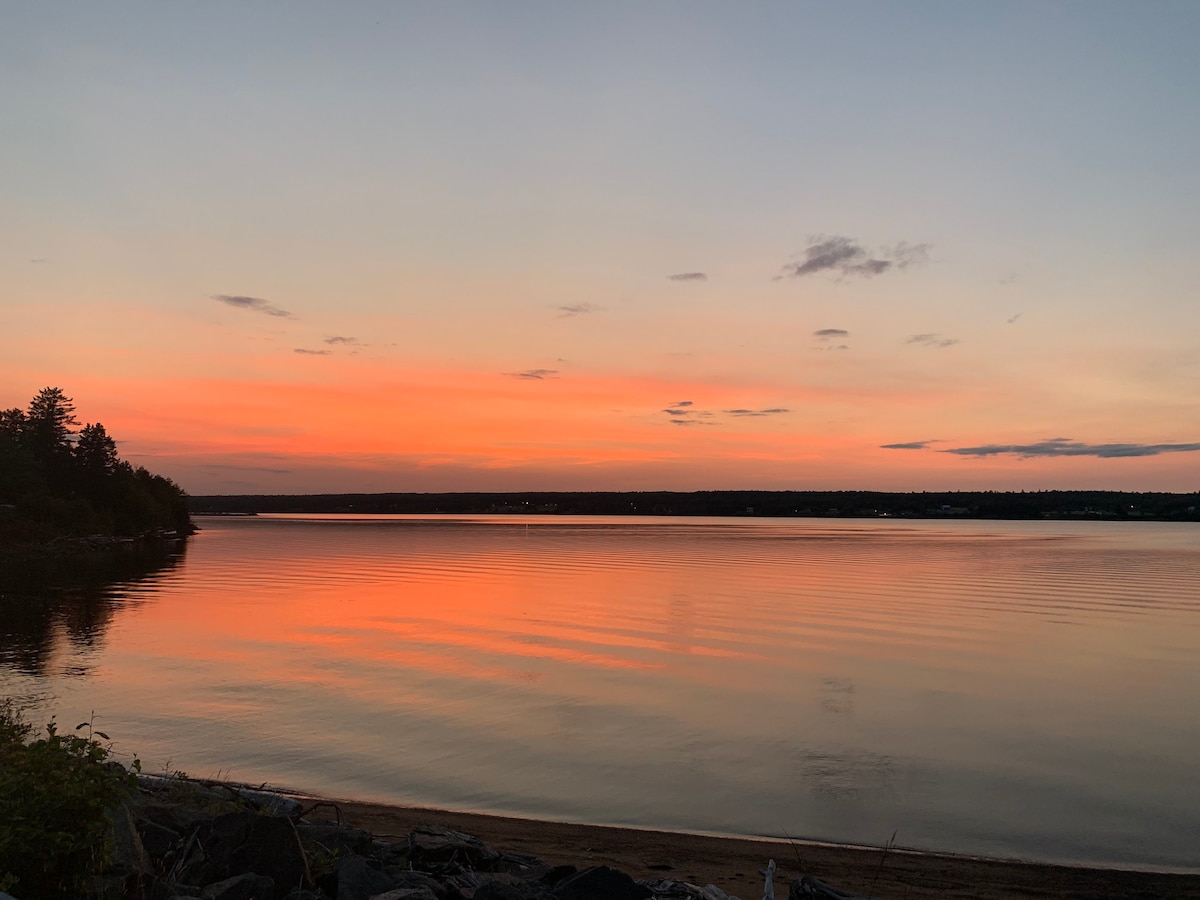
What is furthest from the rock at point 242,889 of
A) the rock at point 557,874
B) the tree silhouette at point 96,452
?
the tree silhouette at point 96,452

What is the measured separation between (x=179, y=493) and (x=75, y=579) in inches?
4056

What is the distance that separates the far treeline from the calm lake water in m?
51.2

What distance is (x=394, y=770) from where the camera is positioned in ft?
53.1

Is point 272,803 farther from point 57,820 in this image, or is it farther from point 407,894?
point 57,820

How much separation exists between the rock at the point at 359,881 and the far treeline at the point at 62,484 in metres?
91.2

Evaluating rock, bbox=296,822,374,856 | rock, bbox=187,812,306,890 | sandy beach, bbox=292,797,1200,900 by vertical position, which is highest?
rock, bbox=187,812,306,890

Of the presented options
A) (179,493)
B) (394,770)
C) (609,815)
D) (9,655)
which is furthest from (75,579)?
(179,493)

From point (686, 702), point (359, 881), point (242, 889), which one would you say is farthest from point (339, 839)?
point (686, 702)

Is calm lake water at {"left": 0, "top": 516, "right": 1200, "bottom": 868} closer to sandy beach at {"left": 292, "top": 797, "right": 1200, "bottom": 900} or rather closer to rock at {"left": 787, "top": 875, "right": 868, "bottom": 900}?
sandy beach at {"left": 292, "top": 797, "right": 1200, "bottom": 900}

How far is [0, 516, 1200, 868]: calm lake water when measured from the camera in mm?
14500

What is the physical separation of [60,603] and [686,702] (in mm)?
33891

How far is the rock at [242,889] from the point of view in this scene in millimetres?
7375

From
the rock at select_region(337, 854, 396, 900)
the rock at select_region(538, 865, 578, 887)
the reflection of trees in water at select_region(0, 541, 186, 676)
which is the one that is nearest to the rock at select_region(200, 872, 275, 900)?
the rock at select_region(337, 854, 396, 900)

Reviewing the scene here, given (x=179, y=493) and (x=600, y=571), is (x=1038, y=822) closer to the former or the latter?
(x=600, y=571)
